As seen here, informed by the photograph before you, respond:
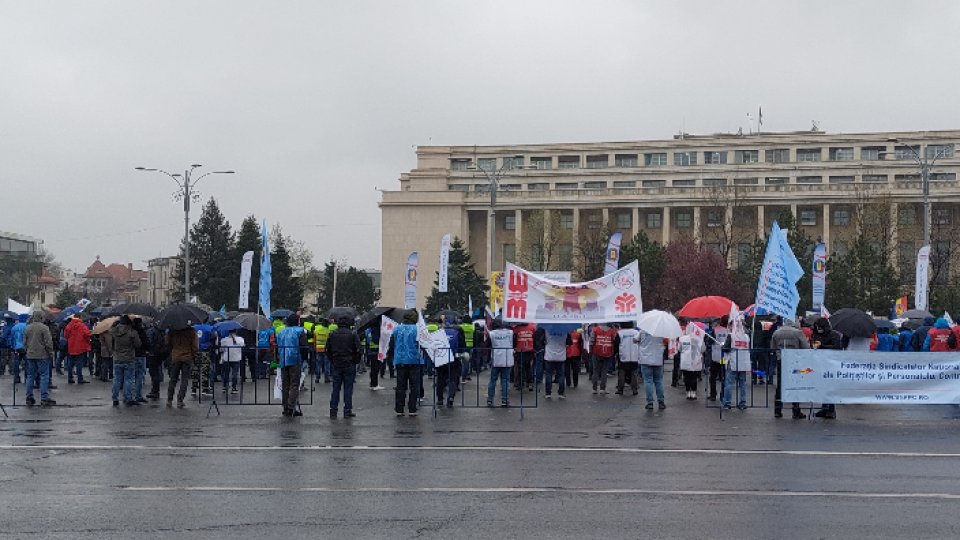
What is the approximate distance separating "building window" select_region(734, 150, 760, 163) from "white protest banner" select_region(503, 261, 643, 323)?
9346 cm

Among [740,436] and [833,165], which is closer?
[740,436]

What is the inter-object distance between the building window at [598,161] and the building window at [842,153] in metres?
20.7

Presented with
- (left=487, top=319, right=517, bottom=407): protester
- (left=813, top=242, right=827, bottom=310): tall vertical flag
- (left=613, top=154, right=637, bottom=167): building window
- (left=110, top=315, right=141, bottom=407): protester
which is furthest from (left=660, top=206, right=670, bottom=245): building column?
(left=110, top=315, right=141, bottom=407): protester

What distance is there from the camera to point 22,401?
23.9 metres

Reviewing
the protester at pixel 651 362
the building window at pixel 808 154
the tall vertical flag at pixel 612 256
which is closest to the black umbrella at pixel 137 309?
the protester at pixel 651 362

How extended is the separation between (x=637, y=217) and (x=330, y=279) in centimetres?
2788

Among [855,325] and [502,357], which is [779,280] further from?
[502,357]

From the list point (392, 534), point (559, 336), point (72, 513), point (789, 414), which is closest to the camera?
point (392, 534)

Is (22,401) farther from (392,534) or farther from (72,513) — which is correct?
(392,534)

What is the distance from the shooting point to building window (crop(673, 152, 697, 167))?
113375 millimetres

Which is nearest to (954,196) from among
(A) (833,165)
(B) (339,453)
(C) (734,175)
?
(A) (833,165)

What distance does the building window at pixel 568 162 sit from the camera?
381 ft

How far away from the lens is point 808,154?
11031cm

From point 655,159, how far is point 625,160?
2921 millimetres
